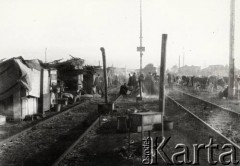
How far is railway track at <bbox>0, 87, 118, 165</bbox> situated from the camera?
8438 millimetres

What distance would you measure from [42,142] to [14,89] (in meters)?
4.79

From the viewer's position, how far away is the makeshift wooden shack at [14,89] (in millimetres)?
14297

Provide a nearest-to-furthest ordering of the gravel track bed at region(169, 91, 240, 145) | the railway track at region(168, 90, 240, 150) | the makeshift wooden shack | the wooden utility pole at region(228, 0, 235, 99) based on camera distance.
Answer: the railway track at region(168, 90, 240, 150)
the gravel track bed at region(169, 91, 240, 145)
the makeshift wooden shack
the wooden utility pole at region(228, 0, 235, 99)

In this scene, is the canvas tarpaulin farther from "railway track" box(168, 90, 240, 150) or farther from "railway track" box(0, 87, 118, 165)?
"railway track" box(168, 90, 240, 150)

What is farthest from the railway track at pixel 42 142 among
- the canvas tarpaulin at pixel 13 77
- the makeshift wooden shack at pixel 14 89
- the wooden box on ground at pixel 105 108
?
the canvas tarpaulin at pixel 13 77

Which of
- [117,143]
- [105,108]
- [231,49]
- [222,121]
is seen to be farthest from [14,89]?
[231,49]

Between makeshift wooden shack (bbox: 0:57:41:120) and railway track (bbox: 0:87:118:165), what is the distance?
1358 millimetres

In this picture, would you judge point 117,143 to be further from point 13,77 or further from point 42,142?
point 13,77

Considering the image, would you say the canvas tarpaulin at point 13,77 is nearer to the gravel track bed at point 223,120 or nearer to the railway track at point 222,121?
the railway track at point 222,121

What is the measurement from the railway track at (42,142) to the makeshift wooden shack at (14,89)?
4.46ft

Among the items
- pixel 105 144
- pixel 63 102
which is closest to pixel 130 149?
pixel 105 144

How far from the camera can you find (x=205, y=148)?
941 cm

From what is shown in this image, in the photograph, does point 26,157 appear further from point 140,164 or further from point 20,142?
point 140,164

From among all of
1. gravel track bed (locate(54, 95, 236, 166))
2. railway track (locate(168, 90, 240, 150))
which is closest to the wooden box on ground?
gravel track bed (locate(54, 95, 236, 166))
